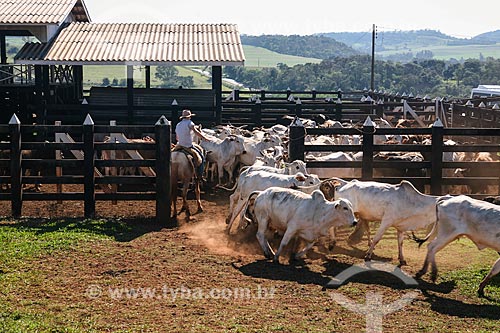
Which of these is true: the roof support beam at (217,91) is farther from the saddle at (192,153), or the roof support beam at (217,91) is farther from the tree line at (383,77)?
the tree line at (383,77)

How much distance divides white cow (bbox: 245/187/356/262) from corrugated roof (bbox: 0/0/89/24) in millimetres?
17099

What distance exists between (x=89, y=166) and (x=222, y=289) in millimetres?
5568

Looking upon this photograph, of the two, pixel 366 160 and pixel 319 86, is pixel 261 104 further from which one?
pixel 319 86

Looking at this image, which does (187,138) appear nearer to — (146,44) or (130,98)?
(130,98)

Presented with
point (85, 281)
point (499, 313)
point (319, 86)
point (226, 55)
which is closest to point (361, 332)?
point (499, 313)

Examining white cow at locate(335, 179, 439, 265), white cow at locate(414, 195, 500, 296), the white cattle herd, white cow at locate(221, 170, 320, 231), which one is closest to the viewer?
white cow at locate(414, 195, 500, 296)

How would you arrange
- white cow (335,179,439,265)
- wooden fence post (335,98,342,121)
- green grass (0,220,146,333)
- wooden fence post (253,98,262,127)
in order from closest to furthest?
green grass (0,220,146,333) → white cow (335,179,439,265) → wooden fence post (253,98,262,127) → wooden fence post (335,98,342,121)

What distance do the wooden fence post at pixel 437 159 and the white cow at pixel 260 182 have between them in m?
3.44

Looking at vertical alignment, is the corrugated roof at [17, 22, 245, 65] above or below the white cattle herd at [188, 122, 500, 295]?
above

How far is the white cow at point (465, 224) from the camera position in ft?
31.8

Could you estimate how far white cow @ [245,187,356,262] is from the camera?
10.9m

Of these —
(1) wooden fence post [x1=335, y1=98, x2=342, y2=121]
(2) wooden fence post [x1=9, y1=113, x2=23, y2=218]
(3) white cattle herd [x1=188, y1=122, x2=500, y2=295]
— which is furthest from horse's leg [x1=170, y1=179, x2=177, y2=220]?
(1) wooden fence post [x1=335, y1=98, x2=342, y2=121]

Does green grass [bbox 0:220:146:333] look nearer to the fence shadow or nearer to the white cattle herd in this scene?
the white cattle herd

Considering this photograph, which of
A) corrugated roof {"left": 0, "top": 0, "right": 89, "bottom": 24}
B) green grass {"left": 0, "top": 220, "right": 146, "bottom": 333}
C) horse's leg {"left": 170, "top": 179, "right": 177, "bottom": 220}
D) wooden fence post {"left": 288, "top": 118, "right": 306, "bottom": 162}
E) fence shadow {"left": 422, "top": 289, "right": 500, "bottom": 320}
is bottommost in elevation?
fence shadow {"left": 422, "top": 289, "right": 500, "bottom": 320}
